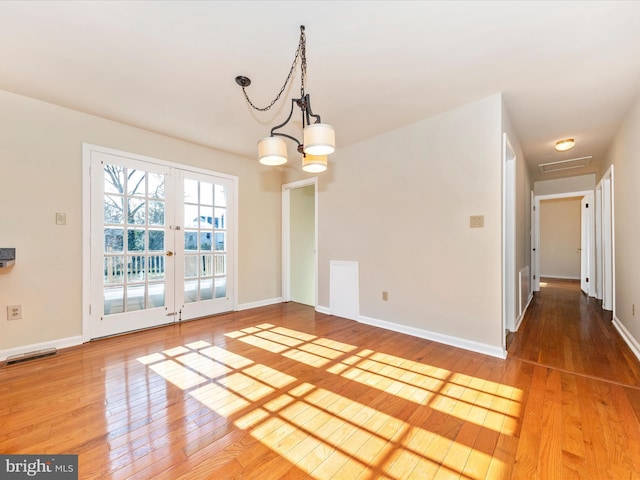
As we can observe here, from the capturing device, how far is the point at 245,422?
1.71m

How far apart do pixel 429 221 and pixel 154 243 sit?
3.42 metres

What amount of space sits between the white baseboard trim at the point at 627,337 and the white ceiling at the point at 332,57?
2385mm

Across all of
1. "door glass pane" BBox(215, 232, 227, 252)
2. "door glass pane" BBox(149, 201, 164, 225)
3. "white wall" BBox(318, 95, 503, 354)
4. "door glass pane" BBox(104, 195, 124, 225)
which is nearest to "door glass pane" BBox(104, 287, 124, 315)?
"door glass pane" BBox(104, 195, 124, 225)

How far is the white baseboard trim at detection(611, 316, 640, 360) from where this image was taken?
2.64 meters

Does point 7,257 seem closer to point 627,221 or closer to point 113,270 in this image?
point 113,270

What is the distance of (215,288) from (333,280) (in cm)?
179

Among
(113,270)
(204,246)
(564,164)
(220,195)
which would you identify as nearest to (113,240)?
(113,270)

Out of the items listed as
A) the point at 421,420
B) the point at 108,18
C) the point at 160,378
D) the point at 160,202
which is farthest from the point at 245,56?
the point at 421,420

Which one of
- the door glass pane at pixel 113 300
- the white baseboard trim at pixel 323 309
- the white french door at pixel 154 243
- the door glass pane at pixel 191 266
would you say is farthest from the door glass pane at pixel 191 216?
the white baseboard trim at pixel 323 309

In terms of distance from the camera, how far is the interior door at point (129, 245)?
10.3 feet

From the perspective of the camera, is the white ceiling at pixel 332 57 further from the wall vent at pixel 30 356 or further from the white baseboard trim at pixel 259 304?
the white baseboard trim at pixel 259 304

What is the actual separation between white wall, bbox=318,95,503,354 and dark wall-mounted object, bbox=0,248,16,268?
346cm

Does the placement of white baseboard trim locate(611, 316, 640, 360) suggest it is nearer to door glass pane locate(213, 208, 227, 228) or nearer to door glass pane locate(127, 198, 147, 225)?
door glass pane locate(213, 208, 227, 228)

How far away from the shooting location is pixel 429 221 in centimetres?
315
